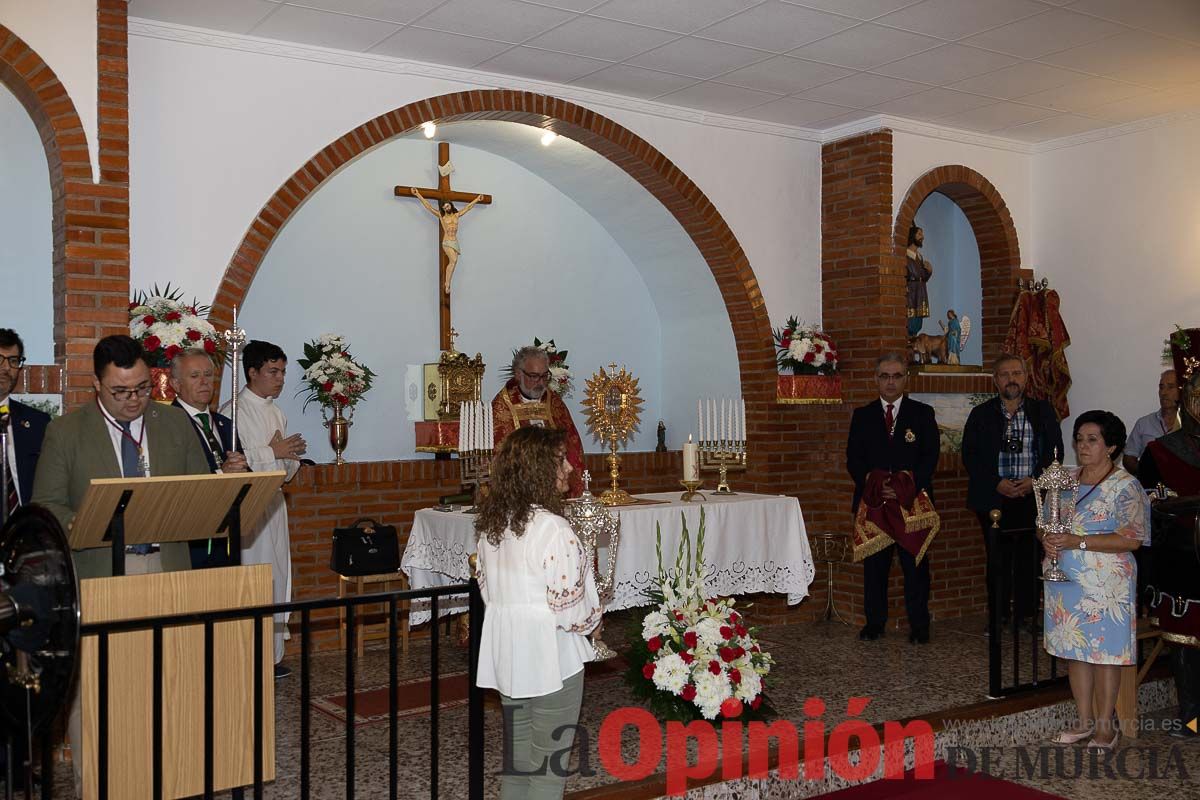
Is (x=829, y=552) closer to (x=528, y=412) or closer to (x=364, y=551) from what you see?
(x=528, y=412)

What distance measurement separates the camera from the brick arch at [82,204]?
18.7ft

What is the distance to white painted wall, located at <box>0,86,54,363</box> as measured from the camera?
23.5ft

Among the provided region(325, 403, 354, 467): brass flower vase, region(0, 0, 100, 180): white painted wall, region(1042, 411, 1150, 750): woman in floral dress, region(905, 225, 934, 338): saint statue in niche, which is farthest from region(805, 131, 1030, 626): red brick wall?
region(0, 0, 100, 180): white painted wall

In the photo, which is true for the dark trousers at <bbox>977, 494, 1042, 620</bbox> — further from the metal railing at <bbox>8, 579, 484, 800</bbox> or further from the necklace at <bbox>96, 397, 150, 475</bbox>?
the necklace at <bbox>96, 397, 150, 475</bbox>

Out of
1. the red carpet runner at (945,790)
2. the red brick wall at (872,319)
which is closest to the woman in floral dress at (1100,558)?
the red carpet runner at (945,790)

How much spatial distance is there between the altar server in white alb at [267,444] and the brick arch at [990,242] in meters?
5.65

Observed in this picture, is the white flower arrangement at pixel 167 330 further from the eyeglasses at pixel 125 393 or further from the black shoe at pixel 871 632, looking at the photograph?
the black shoe at pixel 871 632

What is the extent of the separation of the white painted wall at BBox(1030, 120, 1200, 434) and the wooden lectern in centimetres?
751

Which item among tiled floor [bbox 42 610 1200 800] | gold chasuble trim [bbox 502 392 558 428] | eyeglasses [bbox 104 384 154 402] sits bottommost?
tiled floor [bbox 42 610 1200 800]

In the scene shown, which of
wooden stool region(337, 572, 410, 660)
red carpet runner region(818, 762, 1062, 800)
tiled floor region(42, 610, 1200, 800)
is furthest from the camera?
wooden stool region(337, 572, 410, 660)

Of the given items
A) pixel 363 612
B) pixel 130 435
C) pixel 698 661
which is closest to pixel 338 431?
pixel 363 612

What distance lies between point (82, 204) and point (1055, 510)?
17.0 ft

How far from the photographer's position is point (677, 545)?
22.0 ft

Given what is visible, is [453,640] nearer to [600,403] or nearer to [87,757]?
[600,403]
